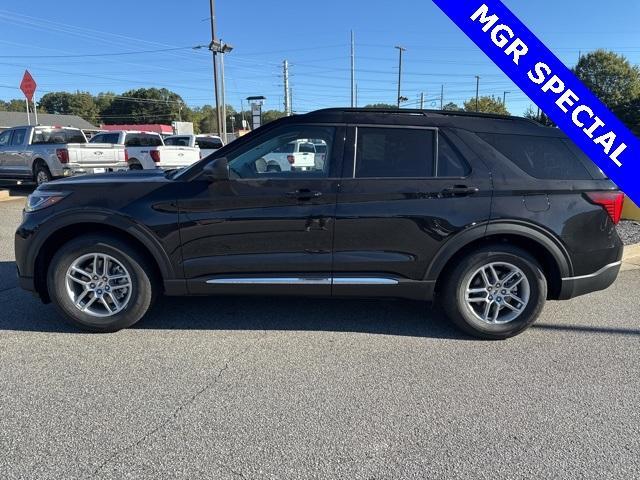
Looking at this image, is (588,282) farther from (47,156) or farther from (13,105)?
(13,105)

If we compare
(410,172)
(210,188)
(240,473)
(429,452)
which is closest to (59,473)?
(240,473)

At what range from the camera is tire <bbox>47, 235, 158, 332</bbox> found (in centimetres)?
393

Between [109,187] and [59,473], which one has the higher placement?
[109,187]

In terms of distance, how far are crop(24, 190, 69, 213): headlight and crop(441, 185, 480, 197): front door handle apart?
303cm

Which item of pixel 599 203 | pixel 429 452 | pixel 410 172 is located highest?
pixel 410 172

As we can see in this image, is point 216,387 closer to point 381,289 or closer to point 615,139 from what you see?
point 381,289

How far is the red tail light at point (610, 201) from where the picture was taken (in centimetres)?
391

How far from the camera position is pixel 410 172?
3.89m

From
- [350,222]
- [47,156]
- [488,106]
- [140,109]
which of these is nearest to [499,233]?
[350,222]

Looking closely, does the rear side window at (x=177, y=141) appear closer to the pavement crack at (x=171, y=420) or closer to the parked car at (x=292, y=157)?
the parked car at (x=292, y=157)

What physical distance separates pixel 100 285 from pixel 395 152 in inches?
104

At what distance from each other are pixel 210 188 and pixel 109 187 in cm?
83

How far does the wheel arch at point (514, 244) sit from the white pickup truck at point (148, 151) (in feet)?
38.3

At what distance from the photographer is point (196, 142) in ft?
68.3
